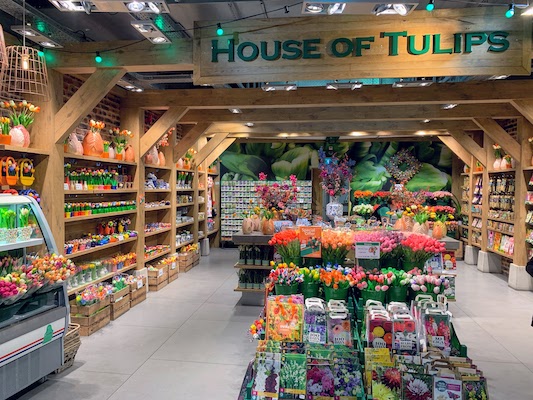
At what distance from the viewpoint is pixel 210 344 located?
5.20 metres

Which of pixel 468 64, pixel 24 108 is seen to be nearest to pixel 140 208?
pixel 24 108

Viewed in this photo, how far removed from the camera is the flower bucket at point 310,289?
3.50m

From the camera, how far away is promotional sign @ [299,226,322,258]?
Answer: 402 centimetres

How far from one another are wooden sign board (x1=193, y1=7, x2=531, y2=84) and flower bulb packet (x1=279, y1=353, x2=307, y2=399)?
2.93 meters

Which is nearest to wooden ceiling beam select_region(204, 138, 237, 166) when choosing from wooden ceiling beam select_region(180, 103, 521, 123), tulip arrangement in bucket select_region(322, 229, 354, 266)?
wooden ceiling beam select_region(180, 103, 521, 123)

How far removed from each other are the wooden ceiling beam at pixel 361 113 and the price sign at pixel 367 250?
5.32 m

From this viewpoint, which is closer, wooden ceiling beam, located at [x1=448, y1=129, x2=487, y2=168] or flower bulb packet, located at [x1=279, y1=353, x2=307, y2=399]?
flower bulb packet, located at [x1=279, y1=353, x2=307, y2=399]

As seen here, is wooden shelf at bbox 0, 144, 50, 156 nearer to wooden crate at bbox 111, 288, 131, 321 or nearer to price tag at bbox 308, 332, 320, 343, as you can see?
wooden crate at bbox 111, 288, 131, 321

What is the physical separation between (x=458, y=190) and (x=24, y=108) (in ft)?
38.7

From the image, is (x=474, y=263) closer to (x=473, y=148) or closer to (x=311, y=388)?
(x=473, y=148)

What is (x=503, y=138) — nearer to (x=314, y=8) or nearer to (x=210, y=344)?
(x=314, y=8)

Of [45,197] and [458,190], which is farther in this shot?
[458,190]

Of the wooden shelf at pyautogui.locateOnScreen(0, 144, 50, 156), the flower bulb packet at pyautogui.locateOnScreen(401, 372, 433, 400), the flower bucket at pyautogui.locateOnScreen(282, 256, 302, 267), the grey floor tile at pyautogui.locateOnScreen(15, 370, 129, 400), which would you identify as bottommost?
the grey floor tile at pyautogui.locateOnScreen(15, 370, 129, 400)

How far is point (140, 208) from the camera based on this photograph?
7.75 meters
